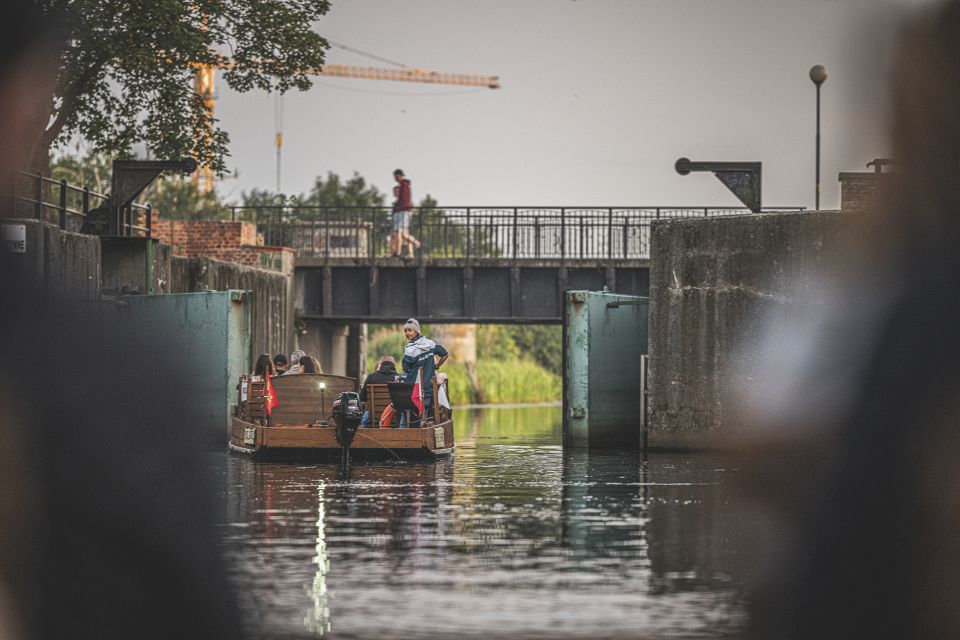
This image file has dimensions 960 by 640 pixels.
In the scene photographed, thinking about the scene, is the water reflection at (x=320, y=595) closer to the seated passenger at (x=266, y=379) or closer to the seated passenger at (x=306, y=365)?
the seated passenger at (x=266, y=379)

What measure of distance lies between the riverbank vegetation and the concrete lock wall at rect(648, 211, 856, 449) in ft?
134

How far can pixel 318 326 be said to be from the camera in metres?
52.8

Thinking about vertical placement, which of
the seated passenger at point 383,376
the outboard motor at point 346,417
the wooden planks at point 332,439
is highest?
the seated passenger at point 383,376

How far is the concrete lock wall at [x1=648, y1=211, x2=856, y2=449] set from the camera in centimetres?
2852

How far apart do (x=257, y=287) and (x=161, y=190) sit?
36.8m

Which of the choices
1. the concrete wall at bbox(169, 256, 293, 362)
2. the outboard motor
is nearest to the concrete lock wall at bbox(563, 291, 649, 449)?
the concrete wall at bbox(169, 256, 293, 362)

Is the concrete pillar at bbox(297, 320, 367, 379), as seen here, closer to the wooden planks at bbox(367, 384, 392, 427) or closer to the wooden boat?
the wooden boat

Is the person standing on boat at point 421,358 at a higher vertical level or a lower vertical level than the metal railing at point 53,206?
lower

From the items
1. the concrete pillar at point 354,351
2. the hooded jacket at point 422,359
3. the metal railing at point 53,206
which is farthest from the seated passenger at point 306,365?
the concrete pillar at point 354,351

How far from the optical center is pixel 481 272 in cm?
4809

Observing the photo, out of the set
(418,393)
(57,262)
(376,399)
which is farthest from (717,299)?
(57,262)

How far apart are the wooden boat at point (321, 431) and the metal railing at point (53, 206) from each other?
580cm

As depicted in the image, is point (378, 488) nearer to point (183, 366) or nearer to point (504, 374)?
point (183, 366)

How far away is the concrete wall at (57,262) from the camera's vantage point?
28.2 metres
